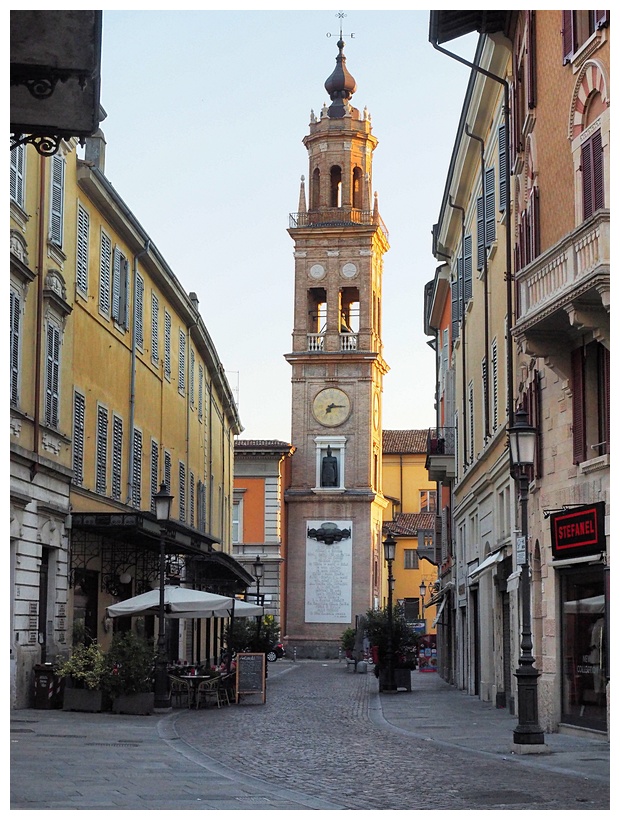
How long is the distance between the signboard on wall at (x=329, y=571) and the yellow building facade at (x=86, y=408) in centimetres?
2891

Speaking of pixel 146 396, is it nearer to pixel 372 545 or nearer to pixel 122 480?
pixel 122 480

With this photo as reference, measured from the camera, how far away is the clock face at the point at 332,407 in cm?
7425

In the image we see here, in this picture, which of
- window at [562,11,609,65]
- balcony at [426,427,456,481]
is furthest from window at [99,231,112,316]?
window at [562,11,609,65]

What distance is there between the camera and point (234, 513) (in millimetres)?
72438

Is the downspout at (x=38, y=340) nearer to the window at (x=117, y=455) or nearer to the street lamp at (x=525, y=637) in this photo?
the window at (x=117, y=455)

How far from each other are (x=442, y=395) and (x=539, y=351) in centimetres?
2716

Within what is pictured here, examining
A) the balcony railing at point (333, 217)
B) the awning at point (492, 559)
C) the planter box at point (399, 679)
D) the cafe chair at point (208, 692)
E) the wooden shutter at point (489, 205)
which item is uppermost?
the balcony railing at point (333, 217)

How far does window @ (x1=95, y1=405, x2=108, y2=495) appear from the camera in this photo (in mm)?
29734

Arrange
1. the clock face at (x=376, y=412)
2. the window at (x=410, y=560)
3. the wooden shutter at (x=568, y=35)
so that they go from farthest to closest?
the window at (x=410, y=560) → the clock face at (x=376, y=412) → the wooden shutter at (x=568, y=35)

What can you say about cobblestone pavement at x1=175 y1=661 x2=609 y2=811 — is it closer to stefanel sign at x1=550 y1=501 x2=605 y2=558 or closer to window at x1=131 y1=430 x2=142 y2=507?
stefanel sign at x1=550 y1=501 x2=605 y2=558

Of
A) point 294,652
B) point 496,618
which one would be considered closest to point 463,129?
point 496,618

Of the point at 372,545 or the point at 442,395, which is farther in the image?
the point at 372,545

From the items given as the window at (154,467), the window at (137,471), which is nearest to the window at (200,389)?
the window at (154,467)

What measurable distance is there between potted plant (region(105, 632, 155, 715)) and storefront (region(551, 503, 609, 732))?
7823mm
